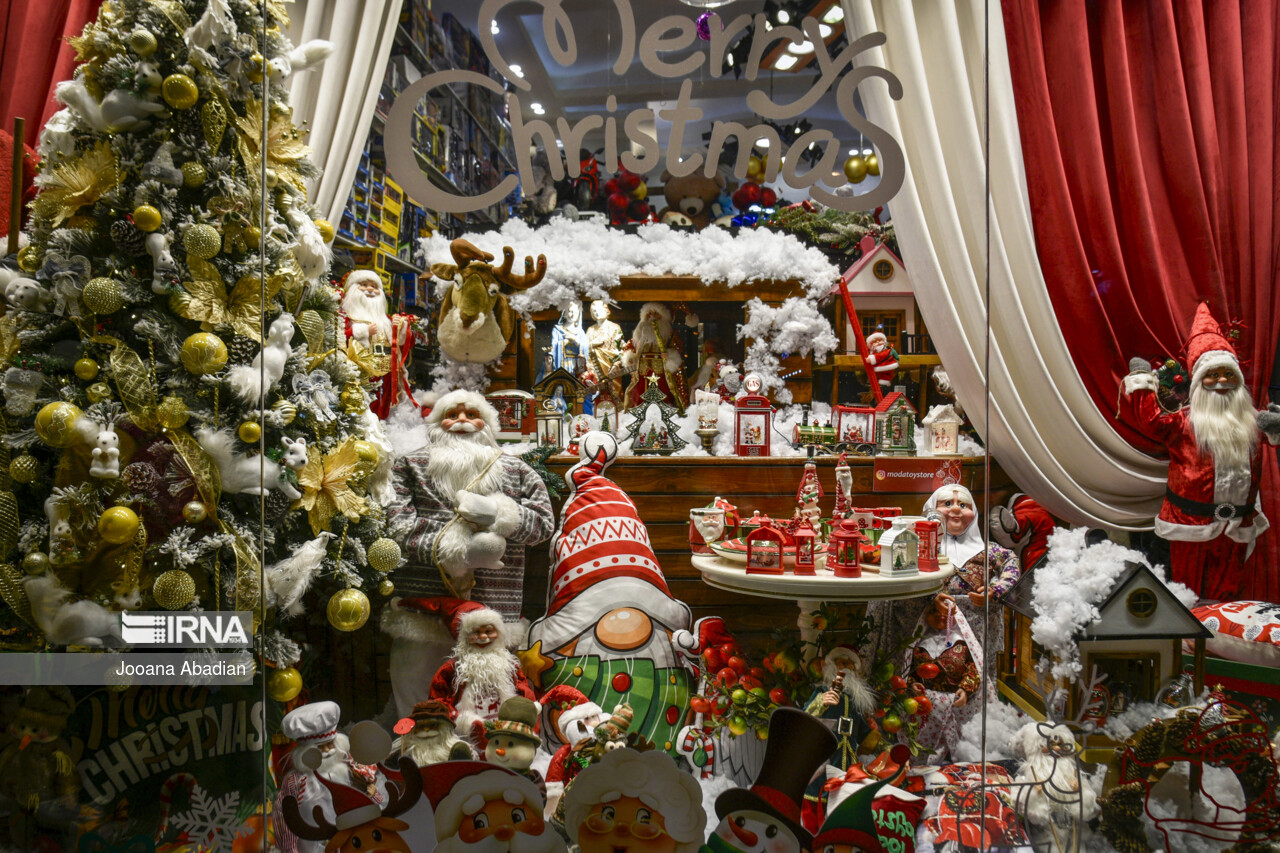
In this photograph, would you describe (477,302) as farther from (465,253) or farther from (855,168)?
(855,168)

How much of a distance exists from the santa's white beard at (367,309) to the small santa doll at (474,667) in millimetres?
743

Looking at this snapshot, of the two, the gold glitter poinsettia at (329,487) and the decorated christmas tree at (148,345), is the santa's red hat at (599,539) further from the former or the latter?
the decorated christmas tree at (148,345)

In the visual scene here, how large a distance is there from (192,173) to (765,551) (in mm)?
1643

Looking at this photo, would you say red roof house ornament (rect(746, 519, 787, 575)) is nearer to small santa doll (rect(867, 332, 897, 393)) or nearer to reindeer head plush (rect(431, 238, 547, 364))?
small santa doll (rect(867, 332, 897, 393))

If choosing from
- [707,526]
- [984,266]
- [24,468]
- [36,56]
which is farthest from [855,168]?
[36,56]

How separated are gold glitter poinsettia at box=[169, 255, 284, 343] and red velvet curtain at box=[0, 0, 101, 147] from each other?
1.03 meters

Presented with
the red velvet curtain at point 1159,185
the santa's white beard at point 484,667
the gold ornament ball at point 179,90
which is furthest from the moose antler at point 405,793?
the red velvet curtain at point 1159,185

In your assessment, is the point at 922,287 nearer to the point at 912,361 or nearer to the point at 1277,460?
the point at 912,361

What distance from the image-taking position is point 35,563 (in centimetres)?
165

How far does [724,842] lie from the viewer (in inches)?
67.8

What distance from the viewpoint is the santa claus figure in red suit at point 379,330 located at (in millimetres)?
1954

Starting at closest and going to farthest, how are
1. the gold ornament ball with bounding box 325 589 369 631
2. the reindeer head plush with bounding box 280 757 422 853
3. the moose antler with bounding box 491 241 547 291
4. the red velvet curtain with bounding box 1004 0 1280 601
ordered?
the reindeer head plush with bounding box 280 757 422 853 < the gold ornament ball with bounding box 325 589 369 631 < the moose antler with bounding box 491 241 547 291 < the red velvet curtain with bounding box 1004 0 1280 601

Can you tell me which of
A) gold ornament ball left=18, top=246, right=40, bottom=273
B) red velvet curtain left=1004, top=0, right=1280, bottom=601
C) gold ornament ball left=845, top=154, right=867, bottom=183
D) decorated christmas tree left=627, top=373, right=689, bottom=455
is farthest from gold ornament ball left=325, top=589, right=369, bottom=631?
red velvet curtain left=1004, top=0, right=1280, bottom=601

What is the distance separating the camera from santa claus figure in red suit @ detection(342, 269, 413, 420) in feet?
6.41
